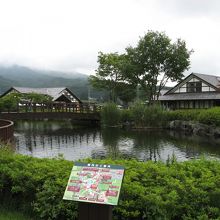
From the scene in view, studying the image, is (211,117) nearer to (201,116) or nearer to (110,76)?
(201,116)

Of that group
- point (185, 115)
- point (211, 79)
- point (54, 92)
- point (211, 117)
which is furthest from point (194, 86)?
point (54, 92)

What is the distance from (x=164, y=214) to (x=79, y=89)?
112155 millimetres

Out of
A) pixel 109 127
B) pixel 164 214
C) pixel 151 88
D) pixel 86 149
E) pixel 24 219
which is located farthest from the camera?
pixel 151 88

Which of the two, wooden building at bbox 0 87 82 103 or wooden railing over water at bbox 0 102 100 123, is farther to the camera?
wooden building at bbox 0 87 82 103

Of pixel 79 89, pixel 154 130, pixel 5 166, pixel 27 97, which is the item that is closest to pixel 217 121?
pixel 154 130

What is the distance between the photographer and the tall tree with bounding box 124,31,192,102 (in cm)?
4316

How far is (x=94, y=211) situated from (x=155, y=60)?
133ft

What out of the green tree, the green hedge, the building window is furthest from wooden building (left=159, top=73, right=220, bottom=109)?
A: the green hedge

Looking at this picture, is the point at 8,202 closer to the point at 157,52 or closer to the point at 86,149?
the point at 86,149

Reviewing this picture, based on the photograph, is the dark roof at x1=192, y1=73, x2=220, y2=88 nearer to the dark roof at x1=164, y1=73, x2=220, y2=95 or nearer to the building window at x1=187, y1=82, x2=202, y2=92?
the dark roof at x1=164, y1=73, x2=220, y2=95

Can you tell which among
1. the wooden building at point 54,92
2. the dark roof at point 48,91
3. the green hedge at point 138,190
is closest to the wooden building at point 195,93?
the wooden building at point 54,92

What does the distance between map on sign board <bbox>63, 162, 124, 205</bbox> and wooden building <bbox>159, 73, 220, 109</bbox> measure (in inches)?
1579

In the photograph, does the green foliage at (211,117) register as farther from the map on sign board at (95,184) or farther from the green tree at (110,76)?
the map on sign board at (95,184)

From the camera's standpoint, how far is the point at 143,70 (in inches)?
1758
